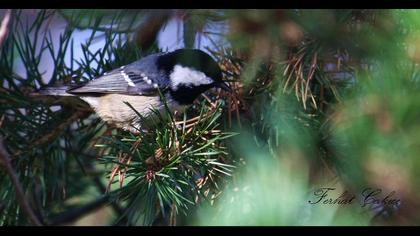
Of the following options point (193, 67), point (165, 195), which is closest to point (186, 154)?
point (165, 195)

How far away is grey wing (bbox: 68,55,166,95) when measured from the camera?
4.50ft

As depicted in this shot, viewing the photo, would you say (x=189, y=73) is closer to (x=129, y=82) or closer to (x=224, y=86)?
(x=224, y=86)

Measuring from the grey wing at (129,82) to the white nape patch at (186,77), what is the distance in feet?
0.16

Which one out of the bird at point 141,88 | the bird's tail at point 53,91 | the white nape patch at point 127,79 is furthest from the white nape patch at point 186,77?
the bird's tail at point 53,91

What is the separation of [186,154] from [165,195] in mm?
85

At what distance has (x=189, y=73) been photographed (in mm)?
1188

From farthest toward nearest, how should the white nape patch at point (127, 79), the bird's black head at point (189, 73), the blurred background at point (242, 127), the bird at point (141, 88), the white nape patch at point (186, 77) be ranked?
the white nape patch at point (127, 79), the bird at point (141, 88), the white nape patch at point (186, 77), the bird's black head at point (189, 73), the blurred background at point (242, 127)

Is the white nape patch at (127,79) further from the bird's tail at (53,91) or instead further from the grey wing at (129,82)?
the bird's tail at (53,91)

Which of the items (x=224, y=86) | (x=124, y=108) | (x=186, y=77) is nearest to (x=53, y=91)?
(x=124, y=108)

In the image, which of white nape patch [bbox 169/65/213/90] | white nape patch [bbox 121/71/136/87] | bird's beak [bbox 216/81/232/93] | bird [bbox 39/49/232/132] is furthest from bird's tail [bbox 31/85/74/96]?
bird's beak [bbox 216/81/232/93]

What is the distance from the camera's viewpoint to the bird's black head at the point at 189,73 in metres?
1.01

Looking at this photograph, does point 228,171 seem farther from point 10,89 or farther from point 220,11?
point 10,89

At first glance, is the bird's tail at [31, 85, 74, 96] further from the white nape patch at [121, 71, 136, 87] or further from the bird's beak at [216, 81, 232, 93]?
the bird's beak at [216, 81, 232, 93]
